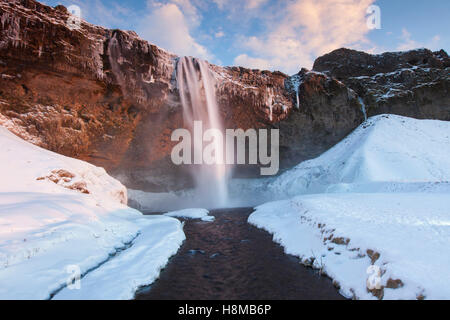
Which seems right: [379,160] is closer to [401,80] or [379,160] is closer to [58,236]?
[401,80]

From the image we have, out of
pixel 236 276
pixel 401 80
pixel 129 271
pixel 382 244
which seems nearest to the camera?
pixel 382 244

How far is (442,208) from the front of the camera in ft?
29.7

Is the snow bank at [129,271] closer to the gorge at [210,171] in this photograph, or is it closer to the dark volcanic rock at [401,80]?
the gorge at [210,171]

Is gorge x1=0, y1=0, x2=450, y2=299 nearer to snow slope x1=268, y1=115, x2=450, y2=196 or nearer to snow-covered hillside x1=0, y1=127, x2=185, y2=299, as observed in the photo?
snow-covered hillside x1=0, y1=127, x2=185, y2=299

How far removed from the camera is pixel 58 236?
23.9 ft

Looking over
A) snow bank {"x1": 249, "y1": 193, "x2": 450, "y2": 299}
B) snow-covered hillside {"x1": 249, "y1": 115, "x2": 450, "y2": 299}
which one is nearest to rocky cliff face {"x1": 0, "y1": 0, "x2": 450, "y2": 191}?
snow-covered hillside {"x1": 249, "y1": 115, "x2": 450, "y2": 299}

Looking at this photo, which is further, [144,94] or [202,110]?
[202,110]

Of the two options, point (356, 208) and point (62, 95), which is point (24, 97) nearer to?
point (62, 95)

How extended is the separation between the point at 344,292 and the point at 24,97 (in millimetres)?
27533

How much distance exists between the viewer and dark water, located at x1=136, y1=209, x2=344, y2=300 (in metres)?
5.79

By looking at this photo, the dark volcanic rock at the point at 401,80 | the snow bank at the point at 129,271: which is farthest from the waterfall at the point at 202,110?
the dark volcanic rock at the point at 401,80

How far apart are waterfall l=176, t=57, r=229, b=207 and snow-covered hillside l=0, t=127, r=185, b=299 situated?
1578 cm

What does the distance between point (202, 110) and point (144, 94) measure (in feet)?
24.5

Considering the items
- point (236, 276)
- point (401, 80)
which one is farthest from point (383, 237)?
point (401, 80)
